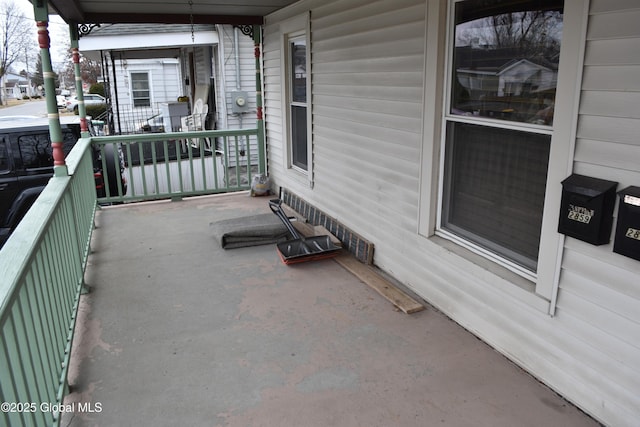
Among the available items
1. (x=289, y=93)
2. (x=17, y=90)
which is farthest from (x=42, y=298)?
(x=17, y=90)

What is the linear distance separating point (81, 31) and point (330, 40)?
3373 millimetres

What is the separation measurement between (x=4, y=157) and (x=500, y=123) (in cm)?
556

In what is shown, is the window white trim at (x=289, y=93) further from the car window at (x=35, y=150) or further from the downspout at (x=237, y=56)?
the downspout at (x=237, y=56)

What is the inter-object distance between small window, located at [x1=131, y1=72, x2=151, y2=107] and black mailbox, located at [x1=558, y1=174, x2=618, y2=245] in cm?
1888

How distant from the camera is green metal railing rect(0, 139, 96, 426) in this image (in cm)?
172

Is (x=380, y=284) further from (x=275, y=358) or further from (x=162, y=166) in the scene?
(x=162, y=166)

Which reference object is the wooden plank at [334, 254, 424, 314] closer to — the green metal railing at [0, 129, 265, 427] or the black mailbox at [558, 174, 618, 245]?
the black mailbox at [558, 174, 618, 245]

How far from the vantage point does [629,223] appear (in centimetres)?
201

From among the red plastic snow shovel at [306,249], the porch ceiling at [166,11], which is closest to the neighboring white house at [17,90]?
the porch ceiling at [166,11]

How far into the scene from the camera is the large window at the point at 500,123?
2.48 meters

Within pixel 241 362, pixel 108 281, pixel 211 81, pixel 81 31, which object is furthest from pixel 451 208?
pixel 211 81

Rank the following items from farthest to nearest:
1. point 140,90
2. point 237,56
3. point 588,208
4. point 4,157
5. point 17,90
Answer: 1. point 17,90
2. point 140,90
3. point 237,56
4. point 4,157
5. point 588,208

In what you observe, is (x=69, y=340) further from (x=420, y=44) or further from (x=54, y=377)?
(x=420, y=44)

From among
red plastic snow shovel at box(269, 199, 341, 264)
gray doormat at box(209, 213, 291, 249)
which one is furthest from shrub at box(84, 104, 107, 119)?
red plastic snow shovel at box(269, 199, 341, 264)
